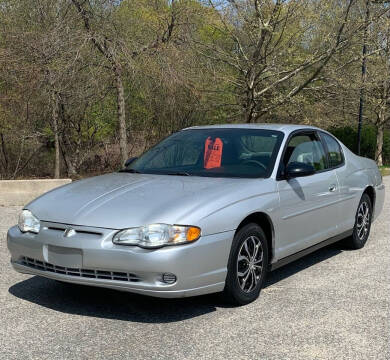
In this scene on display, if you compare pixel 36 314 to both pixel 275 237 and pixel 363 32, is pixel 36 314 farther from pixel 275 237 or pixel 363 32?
pixel 363 32

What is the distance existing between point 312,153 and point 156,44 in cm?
911

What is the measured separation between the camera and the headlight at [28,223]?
4.58 meters

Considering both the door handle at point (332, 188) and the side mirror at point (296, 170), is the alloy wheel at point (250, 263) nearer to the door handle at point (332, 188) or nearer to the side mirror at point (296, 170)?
the side mirror at point (296, 170)

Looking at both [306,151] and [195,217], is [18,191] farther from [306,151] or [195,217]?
[195,217]

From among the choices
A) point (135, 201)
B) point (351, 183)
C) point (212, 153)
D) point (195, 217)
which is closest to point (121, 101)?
point (351, 183)

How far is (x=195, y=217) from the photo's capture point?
13.9 ft

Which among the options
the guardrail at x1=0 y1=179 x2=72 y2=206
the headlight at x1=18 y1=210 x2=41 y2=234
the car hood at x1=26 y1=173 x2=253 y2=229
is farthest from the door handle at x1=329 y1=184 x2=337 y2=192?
the guardrail at x1=0 y1=179 x2=72 y2=206

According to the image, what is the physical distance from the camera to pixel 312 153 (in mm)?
6145

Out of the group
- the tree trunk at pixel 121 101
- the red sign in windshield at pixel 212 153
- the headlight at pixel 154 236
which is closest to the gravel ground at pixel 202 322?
the headlight at pixel 154 236

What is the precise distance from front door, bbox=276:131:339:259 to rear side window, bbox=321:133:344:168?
0.42ft

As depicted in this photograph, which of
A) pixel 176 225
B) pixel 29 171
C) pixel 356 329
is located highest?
pixel 176 225

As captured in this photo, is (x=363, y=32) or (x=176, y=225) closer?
(x=176, y=225)

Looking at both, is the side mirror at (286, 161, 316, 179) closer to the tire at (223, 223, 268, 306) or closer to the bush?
the tire at (223, 223, 268, 306)

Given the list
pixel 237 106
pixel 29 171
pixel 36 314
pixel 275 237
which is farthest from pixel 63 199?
pixel 237 106
